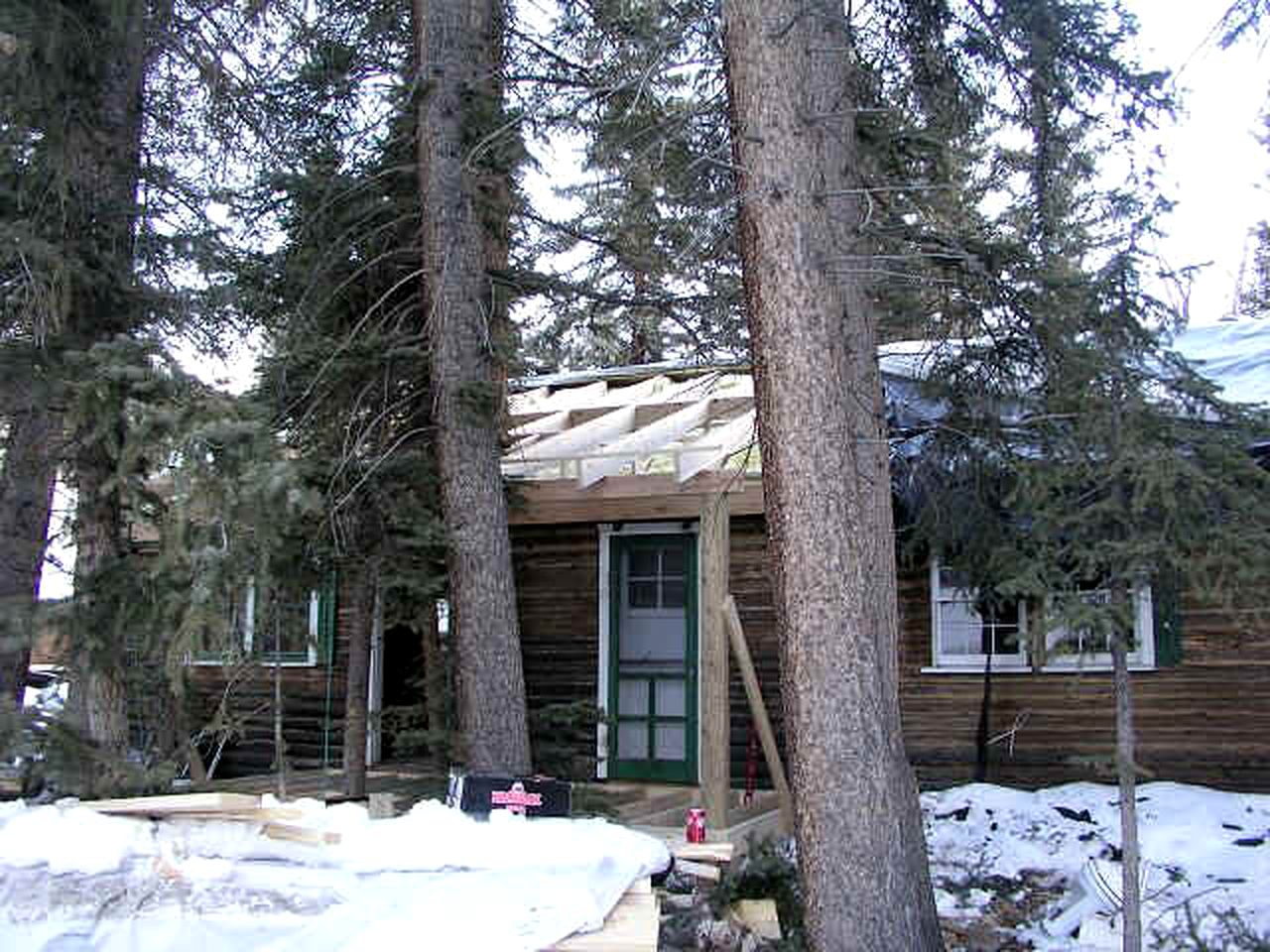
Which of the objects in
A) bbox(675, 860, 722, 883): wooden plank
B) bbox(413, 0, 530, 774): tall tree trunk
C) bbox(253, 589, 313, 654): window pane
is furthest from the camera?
bbox(413, 0, 530, 774): tall tree trunk

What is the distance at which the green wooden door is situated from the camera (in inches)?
421

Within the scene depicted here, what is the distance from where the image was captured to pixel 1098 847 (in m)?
8.56

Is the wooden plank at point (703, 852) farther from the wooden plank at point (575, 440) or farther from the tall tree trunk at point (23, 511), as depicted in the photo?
the wooden plank at point (575, 440)

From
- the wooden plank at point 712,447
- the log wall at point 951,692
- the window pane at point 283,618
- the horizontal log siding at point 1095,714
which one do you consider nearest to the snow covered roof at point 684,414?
the wooden plank at point 712,447

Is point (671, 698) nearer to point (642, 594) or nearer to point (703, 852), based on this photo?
point (642, 594)

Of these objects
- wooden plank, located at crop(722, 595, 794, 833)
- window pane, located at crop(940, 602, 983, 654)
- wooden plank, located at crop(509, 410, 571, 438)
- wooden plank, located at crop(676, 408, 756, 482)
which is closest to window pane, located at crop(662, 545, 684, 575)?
wooden plank, located at crop(676, 408, 756, 482)

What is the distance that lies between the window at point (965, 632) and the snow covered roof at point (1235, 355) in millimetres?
2573

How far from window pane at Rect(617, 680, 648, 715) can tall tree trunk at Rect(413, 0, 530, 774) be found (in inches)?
127

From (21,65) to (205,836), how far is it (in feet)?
14.6

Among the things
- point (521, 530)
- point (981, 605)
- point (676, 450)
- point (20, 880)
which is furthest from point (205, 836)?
point (521, 530)

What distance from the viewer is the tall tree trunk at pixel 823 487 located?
18.1 ft

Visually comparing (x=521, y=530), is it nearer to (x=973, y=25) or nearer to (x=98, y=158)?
(x=98, y=158)

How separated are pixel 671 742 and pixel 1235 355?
609 centimetres

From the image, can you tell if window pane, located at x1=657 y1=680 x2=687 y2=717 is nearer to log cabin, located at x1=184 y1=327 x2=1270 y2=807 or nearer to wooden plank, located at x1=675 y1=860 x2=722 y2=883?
log cabin, located at x1=184 y1=327 x2=1270 y2=807
